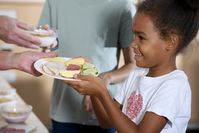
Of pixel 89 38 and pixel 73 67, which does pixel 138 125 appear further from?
pixel 89 38

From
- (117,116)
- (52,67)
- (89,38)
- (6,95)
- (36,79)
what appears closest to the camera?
(117,116)

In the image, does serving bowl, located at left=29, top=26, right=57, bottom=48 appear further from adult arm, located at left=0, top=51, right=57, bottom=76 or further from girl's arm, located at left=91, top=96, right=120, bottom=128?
girl's arm, located at left=91, top=96, right=120, bottom=128

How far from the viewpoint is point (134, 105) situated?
1373 millimetres

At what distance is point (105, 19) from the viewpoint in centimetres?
175

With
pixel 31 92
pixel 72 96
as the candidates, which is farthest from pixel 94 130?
pixel 31 92

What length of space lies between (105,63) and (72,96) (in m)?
0.21

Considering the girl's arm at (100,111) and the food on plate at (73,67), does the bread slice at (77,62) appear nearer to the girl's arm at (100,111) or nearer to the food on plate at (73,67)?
the food on plate at (73,67)

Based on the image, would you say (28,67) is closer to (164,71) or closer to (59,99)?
(59,99)

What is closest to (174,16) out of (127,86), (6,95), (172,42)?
(172,42)

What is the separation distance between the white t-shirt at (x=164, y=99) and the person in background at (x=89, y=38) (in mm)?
348

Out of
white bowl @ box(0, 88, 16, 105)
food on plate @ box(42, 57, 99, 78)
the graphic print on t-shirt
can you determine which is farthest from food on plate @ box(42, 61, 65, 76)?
white bowl @ box(0, 88, 16, 105)

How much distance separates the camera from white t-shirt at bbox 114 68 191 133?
1.28 m

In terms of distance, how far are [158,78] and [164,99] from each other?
3.9 inches

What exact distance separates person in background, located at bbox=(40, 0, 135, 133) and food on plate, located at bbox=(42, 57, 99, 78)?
0.87 feet
